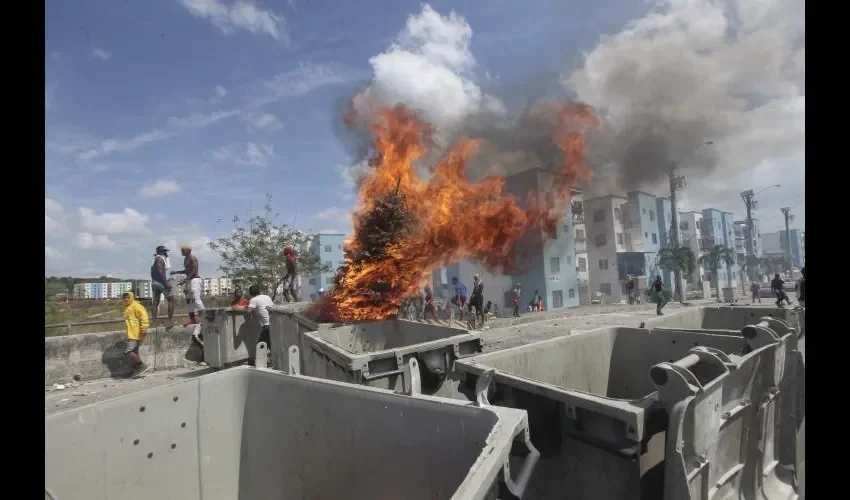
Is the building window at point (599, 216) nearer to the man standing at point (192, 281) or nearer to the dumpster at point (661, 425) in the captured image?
the man standing at point (192, 281)

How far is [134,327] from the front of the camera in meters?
9.54

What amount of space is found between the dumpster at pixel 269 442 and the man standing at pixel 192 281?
8679 mm

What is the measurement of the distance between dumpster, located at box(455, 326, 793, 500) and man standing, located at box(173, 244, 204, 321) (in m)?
9.43

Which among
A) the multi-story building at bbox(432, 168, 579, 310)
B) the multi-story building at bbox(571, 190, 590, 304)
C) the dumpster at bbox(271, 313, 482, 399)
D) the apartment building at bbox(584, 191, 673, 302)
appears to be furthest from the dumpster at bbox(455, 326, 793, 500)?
the apartment building at bbox(584, 191, 673, 302)

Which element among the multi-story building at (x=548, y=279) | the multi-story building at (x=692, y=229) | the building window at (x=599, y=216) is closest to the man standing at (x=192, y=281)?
the multi-story building at (x=548, y=279)

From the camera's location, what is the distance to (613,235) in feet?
166

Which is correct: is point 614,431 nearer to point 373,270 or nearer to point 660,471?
point 660,471

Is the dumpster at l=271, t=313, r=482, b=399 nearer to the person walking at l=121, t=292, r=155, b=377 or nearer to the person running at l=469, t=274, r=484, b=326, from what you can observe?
the person walking at l=121, t=292, r=155, b=377

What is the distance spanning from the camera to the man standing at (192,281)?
1116 centimetres

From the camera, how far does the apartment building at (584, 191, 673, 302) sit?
49594 millimetres

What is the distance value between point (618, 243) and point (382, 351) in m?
51.5

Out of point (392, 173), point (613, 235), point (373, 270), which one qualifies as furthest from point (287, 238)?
point (613, 235)

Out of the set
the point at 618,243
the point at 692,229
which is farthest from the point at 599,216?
Result: the point at 692,229

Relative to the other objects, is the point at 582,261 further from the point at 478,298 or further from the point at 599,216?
the point at 478,298
